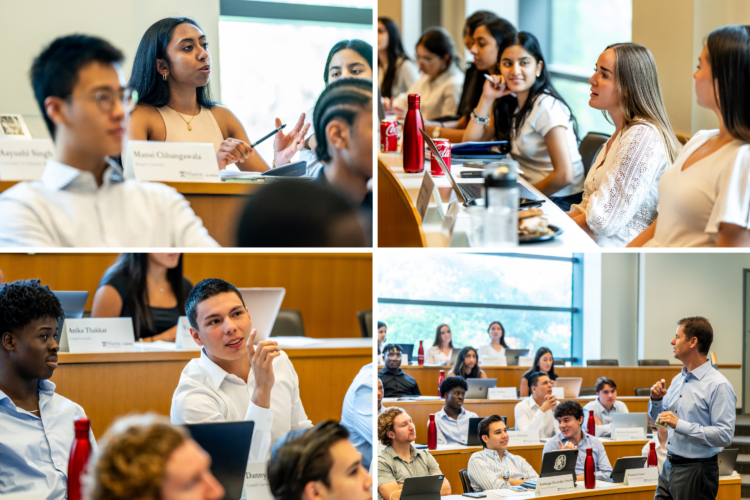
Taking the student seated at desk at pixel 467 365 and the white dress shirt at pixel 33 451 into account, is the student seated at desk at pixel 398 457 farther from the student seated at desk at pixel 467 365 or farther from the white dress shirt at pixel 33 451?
the white dress shirt at pixel 33 451

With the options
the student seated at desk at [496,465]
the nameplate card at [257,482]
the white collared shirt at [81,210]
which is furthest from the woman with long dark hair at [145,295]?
the student seated at desk at [496,465]

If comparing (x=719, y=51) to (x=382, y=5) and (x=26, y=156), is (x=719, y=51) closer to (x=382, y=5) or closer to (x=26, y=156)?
(x=26, y=156)

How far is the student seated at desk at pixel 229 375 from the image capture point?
167cm

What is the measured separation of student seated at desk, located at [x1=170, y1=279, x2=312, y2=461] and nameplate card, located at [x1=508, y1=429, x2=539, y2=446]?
24.1 inches

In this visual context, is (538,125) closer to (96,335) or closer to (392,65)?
(96,335)

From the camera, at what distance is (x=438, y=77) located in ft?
16.5

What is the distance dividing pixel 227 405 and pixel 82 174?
27.6 inches

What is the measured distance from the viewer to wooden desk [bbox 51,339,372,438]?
5.56 feet

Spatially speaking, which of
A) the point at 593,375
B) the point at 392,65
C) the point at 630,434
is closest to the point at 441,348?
the point at 593,375

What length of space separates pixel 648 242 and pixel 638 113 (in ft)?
1.44

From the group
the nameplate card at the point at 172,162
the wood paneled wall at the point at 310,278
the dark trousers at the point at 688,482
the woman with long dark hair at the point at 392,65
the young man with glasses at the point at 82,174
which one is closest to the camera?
the young man with glasses at the point at 82,174

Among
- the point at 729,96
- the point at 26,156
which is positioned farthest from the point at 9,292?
the point at 729,96

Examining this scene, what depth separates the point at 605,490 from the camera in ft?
5.81

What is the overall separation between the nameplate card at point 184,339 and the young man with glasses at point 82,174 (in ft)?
0.99
